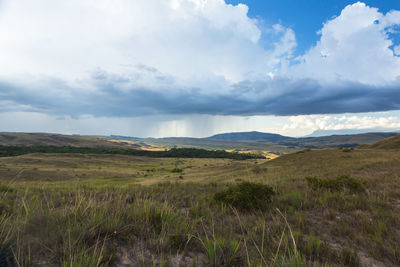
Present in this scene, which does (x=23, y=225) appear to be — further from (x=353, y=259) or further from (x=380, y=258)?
(x=380, y=258)

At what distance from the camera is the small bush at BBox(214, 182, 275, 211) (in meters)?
6.01

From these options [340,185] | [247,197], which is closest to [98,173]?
[247,197]

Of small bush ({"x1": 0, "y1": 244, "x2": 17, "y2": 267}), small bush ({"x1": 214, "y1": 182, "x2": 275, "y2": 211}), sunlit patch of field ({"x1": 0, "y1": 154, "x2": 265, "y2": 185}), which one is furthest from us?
sunlit patch of field ({"x1": 0, "y1": 154, "x2": 265, "y2": 185})

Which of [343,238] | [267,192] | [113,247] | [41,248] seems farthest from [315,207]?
[41,248]

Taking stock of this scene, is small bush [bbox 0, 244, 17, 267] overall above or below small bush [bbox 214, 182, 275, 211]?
above

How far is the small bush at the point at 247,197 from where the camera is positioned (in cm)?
601

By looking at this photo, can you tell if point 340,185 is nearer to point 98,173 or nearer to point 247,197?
point 247,197

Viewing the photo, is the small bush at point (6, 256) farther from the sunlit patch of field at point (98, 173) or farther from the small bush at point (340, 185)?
the small bush at point (340, 185)

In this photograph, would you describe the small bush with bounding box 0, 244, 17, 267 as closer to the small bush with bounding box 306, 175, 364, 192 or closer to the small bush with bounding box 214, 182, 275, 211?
the small bush with bounding box 214, 182, 275, 211

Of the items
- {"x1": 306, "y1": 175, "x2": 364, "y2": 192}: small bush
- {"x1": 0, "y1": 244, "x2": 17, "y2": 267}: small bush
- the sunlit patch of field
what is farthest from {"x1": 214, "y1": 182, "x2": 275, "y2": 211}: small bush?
{"x1": 0, "y1": 244, "x2": 17, "y2": 267}: small bush

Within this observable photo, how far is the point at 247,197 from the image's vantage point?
617 centimetres

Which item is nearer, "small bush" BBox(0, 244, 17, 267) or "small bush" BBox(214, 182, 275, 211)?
"small bush" BBox(0, 244, 17, 267)

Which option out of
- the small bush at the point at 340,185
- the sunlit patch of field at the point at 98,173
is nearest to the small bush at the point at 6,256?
the sunlit patch of field at the point at 98,173

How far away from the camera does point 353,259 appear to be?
303 centimetres
